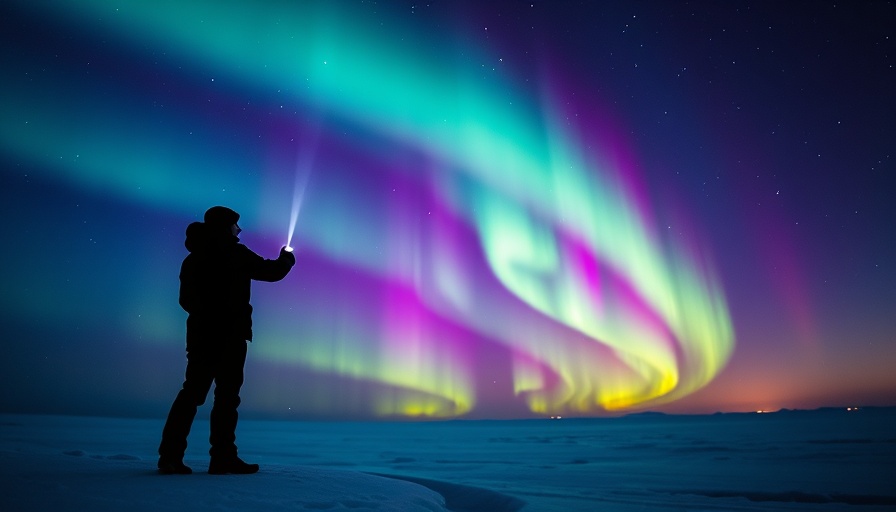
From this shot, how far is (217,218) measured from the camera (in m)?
4.53

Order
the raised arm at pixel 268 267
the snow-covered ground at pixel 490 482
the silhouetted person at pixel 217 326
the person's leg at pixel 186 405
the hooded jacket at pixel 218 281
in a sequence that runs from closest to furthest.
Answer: the snow-covered ground at pixel 490 482, the person's leg at pixel 186 405, the silhouetted person at pixel 217 326, the hooded jacket at pixel 218 281, the raised arm at pixel 268 267

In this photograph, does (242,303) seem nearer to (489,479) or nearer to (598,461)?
(489,479)

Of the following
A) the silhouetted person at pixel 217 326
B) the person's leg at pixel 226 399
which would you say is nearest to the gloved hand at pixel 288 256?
the silhouetted person at pixel 217 326

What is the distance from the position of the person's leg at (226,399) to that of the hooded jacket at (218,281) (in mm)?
139

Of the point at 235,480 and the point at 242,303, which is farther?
the point at 242,303

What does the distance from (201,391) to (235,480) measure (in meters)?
0.90

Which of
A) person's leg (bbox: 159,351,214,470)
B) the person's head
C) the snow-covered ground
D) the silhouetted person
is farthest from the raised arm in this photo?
the snow-covered ground

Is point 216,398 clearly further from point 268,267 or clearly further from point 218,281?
point 268,267

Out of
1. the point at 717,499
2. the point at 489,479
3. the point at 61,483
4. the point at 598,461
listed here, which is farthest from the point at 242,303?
the point at 598,461

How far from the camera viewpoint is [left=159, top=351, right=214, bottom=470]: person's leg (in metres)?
3.99

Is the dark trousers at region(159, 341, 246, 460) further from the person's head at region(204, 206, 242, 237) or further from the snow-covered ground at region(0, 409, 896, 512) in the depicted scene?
the person's head at region(204, 206, 242, 237)

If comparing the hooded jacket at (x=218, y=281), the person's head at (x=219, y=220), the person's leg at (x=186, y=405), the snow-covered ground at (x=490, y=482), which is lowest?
the snow-covered ground at (x=490, y=482)

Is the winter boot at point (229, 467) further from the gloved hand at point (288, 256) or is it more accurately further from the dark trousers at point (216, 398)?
the gloved hand at point (288, 256)

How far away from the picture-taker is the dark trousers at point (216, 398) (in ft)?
13.2
